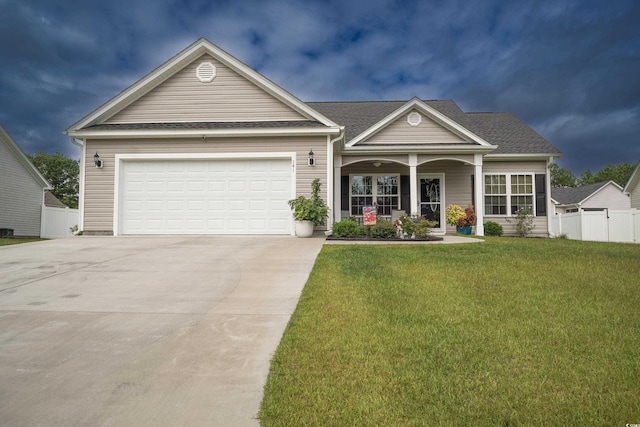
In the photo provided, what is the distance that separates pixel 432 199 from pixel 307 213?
20.8ft

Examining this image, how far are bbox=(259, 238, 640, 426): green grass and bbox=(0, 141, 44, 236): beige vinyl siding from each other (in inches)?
819

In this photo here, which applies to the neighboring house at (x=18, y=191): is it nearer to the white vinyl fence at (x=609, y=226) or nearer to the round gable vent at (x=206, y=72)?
the round gable vent at (x=206, y=72)

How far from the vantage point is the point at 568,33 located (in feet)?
67.6

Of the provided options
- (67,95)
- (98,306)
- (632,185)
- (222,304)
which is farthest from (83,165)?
(67,95)

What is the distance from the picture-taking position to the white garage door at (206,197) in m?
11.0

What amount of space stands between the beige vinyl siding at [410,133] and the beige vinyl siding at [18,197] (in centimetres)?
1860

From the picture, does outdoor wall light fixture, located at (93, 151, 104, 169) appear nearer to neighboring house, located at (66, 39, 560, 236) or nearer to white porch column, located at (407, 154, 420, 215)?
neighboring house, located at (66, 39, 560, 236)

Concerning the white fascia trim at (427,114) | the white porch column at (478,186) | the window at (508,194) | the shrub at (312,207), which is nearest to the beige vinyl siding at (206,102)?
the shrub at (312,207)

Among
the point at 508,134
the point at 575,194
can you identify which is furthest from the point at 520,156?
the point at 575,194

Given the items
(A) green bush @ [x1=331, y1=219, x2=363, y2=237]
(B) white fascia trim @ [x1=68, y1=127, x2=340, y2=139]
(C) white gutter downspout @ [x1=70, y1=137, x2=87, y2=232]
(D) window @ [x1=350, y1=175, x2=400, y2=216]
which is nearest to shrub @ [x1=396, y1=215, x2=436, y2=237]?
(A) green bush @ [x1=331, y1=219, x2=363, y2=237]

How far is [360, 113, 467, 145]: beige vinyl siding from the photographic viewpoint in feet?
43.6

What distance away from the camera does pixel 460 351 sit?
3.03 metres

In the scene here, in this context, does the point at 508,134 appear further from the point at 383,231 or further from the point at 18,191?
the point at 18,191

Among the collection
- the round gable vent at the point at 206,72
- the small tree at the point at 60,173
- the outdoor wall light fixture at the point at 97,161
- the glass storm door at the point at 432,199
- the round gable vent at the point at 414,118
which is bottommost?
the glass storm door at the point at 432,199
